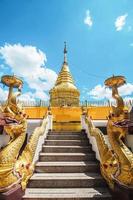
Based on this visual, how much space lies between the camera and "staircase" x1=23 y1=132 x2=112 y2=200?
146 inches

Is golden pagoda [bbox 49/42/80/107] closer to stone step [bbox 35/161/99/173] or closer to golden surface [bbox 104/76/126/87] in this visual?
stone step [bbox 35/161/99/173]

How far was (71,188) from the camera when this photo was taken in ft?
13.4

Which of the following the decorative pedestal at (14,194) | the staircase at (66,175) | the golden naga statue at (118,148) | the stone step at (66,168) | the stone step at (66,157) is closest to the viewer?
the decorative pedestal at (14,194)

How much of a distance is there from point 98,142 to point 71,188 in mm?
1506

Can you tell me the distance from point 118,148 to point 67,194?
1362mm

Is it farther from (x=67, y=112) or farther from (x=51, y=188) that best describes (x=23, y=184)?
(x=67, y=112)

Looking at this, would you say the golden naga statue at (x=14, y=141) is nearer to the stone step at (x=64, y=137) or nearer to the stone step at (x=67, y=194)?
the stone step at (x=67, y=194)

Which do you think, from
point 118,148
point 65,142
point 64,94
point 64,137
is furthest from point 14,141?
point 64,94

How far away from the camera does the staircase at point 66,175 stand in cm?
370

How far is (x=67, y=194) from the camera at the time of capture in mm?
3693

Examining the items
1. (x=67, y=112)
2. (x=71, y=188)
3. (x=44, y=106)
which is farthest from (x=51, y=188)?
(x=44, y=106)

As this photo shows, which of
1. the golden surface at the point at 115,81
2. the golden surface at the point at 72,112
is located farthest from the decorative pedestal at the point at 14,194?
the golden surface at the point at 72,112

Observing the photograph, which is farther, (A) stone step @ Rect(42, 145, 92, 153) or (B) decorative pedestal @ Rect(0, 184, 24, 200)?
(A) stone step @ Rect(42, 145, 92, 153)

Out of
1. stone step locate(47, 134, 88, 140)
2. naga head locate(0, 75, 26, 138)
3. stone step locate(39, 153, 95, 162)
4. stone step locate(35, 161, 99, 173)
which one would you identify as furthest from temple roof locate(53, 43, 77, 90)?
naga head locate(0, 75, 26, 138)
